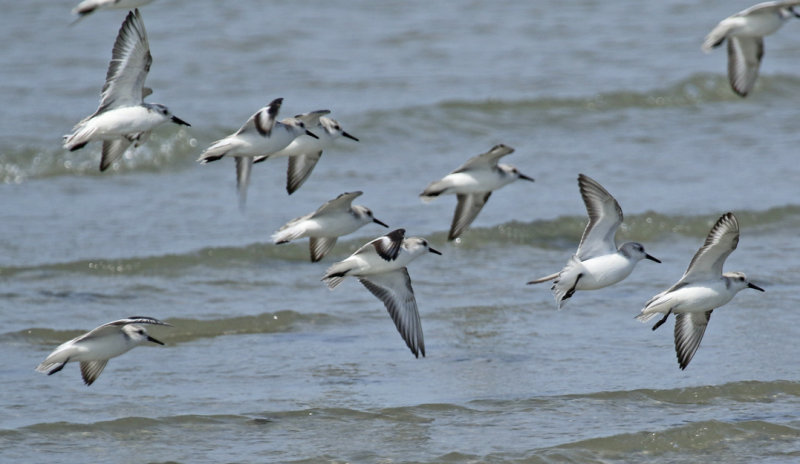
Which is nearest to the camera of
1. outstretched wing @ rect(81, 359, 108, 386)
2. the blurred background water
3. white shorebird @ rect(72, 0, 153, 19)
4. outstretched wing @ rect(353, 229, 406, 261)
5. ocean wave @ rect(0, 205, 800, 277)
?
outstretched wing @ rect(353, 229, 406, 261)

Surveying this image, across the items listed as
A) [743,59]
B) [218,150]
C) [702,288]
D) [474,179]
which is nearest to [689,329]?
[702,288]

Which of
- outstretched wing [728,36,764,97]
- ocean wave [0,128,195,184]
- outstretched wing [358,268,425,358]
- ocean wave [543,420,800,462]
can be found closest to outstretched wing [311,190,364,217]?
outstretched wing [358,268,425,358]

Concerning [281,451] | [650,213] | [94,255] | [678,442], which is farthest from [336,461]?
[650,213]

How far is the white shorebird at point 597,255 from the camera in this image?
6875 millimetres

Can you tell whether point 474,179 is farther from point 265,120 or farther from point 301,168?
point 265,120

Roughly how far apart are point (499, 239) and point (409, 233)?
84cm

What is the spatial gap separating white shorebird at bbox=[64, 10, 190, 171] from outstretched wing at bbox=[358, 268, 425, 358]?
5.28 ft

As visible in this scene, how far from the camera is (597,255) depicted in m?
7.07

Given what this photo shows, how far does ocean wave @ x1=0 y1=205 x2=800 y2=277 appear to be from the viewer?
10078 millimetres

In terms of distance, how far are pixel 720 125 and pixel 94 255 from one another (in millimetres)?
8271

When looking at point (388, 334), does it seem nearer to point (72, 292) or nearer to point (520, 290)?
point (520, 290)

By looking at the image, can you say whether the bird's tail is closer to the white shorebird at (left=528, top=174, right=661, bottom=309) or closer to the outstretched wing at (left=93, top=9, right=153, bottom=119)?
the outstretched wing at (left=93, top=9, right=153, bottom=119)

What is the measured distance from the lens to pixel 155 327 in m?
8.66

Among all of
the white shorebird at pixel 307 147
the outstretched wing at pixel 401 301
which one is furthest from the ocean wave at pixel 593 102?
the outstretched wing at pixel 401 301
